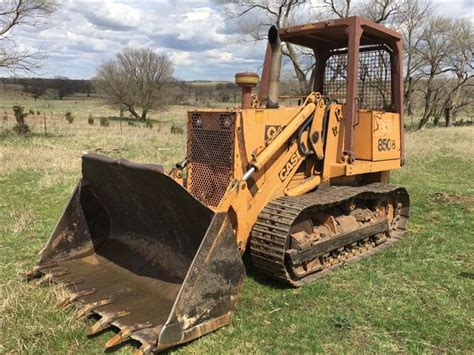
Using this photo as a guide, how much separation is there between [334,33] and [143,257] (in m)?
4.07

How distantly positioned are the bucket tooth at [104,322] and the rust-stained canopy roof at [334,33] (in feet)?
14.6

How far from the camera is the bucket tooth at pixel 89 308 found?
4.14 metres

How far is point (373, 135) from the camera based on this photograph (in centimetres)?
648

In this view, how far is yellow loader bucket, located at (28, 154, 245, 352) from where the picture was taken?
3.87 metres

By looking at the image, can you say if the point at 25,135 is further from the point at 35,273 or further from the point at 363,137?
the point at 363,137


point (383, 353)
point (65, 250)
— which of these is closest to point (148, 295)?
point (65, 250)

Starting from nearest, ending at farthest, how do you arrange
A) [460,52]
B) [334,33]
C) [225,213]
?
[225,213] < [334,33] < [460,52]

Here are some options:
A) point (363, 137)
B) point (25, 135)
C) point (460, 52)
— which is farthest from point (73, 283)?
point (460, 52)

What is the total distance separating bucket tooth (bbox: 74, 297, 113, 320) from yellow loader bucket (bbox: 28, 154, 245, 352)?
11mm

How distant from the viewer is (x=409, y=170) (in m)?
14.1

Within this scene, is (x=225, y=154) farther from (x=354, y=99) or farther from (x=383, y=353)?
(x=383, y=353)

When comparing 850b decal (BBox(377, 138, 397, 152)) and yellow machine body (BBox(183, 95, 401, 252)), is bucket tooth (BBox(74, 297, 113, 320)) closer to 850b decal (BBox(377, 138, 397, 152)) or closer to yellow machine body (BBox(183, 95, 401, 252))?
yellow machine body (BBox(183, 95, 401, 252))

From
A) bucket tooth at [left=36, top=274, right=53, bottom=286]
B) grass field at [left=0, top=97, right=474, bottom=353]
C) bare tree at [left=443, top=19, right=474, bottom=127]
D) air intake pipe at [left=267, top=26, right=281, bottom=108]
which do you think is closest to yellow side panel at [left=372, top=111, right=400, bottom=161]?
grass field at [left=0, top=97, right=474, bottom=353]

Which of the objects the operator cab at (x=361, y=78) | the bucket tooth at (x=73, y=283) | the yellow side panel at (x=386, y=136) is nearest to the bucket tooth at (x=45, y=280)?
the bucket tooth at (x=73, y=283)
